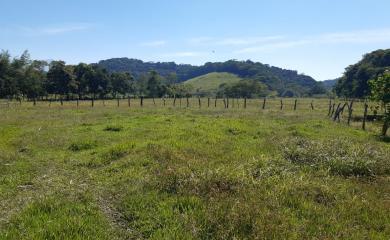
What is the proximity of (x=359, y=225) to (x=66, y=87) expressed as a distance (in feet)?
340

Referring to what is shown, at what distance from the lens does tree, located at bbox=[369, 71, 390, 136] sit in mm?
26708

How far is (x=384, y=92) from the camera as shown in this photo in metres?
27.3

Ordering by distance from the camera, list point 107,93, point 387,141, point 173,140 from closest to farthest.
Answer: point 173,140, point 387,141, point 107,93

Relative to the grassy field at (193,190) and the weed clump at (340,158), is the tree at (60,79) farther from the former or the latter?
the weed clump at (340,158)

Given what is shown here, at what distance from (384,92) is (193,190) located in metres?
21.5

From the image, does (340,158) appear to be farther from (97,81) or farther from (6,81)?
(97,81)

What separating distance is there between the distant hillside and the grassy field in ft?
319

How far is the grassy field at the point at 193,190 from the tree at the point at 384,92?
10.2m

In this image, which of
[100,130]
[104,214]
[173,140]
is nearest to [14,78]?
[100,130]

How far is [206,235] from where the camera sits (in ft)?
26.5

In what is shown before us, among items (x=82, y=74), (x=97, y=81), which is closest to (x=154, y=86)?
(x=97, y=81)

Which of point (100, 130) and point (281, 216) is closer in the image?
point (281, 216)

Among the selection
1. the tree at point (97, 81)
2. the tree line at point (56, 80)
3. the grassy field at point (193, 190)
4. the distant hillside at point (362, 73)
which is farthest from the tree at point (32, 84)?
the grassy field at point (193, 190)

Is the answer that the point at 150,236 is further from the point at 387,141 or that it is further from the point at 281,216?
the point at 387,141
